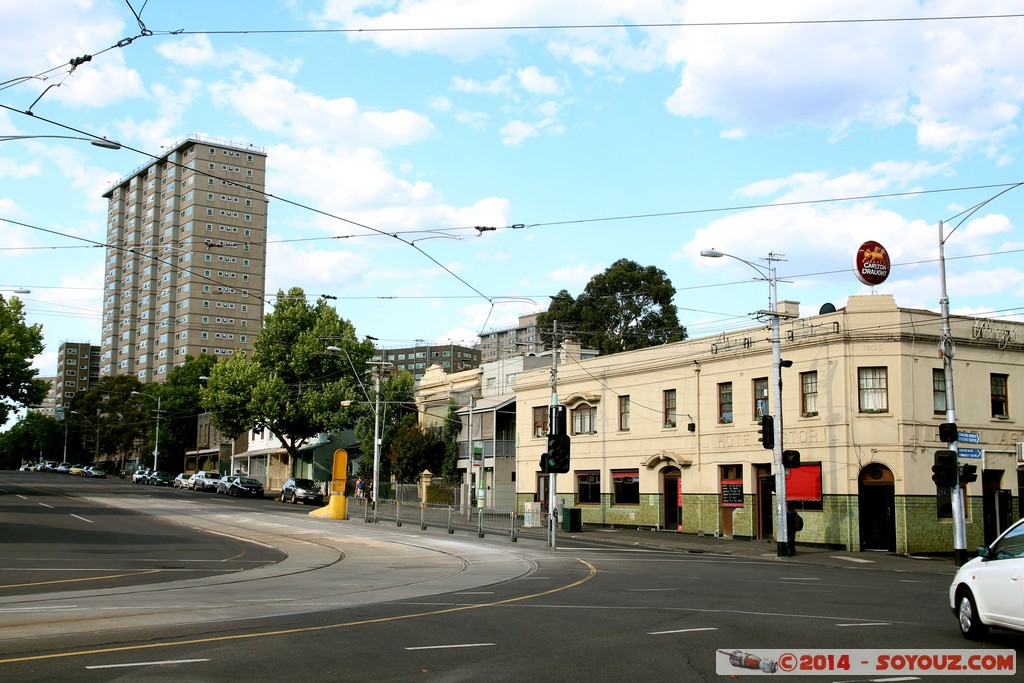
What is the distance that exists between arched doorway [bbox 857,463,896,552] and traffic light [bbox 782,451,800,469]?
464 cm

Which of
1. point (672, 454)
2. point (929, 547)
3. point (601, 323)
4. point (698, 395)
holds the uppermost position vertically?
point (601, 323)

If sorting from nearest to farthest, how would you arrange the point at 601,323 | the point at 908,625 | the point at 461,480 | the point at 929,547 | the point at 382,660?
the point at 382,660, the point at 908,625, the point at 929,547, the point at 461,480, the point at 601,323

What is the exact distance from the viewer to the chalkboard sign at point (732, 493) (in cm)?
3831

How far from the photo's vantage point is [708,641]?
37.6ft

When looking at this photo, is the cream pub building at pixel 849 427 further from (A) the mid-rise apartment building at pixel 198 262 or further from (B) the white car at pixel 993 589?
(A) the mid-rise apartment building at pixel 198 262

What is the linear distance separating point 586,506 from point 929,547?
17.2 meters

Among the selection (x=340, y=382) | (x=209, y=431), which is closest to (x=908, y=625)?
(x=340, y=382)

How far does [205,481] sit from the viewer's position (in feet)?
243

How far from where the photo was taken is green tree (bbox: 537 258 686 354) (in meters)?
75.7

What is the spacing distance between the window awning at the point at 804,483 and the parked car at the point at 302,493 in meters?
35.2

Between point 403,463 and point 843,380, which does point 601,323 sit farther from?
point 843,380

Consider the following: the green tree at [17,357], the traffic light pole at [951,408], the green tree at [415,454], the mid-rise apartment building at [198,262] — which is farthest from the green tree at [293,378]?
the mid-rise apartment building at [198,262]

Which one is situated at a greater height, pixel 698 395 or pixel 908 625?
pixel 698 395

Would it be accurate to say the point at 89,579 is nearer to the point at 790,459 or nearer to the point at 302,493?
the point at 790,459
